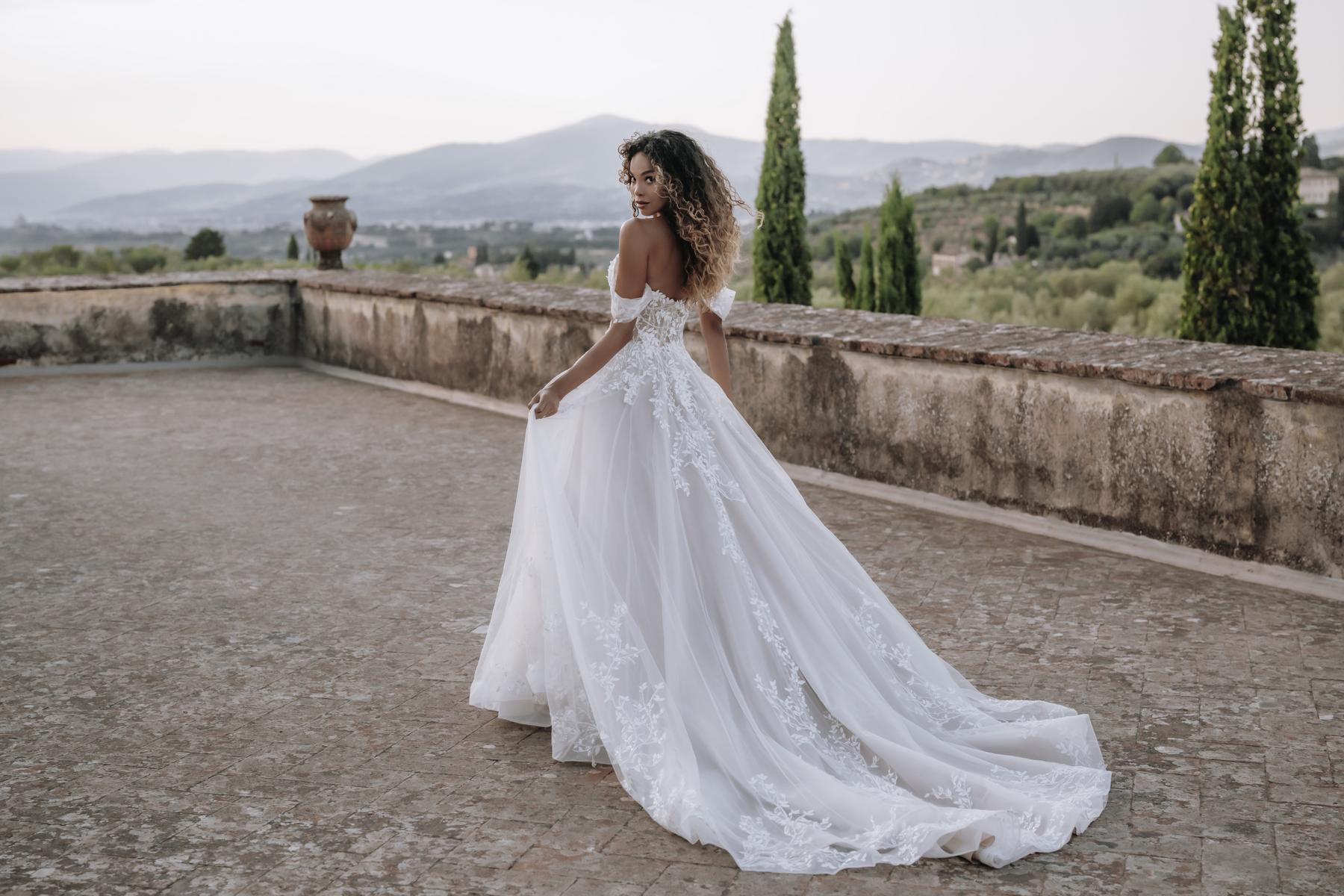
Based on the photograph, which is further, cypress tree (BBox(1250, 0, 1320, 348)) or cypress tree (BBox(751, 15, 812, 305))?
cypress tree (BBox(751, 15, 812, 305))

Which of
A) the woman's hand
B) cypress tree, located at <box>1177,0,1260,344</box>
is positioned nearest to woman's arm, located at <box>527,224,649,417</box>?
the woman's hand

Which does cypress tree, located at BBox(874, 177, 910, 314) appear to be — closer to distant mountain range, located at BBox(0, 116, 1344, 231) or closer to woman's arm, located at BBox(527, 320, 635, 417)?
woman's arm, located at BBox(527, 320, 635, 417)

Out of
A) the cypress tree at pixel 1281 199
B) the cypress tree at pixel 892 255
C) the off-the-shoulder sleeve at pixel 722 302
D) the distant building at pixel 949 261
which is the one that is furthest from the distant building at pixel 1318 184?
the off-the-shoulder sleeve at pixel 722 302

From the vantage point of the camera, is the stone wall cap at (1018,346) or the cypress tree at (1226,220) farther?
the cypress tree at (1226,220)

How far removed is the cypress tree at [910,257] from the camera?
51.2 feet

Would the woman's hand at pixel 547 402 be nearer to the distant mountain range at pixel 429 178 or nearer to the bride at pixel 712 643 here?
the bride at pixel 712 643

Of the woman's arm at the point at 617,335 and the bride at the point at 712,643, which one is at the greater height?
the woman's arm at the point at 617,335

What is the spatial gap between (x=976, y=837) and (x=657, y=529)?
1167 millimetres

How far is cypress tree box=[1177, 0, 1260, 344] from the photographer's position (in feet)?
36.1

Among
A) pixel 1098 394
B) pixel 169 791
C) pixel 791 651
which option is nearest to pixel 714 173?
pixel 791 651

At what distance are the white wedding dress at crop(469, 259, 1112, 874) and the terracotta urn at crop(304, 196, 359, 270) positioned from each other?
8827 mm

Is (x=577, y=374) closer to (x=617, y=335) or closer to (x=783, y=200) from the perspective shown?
(x=617, y=335)

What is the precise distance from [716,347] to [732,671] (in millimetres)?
1097

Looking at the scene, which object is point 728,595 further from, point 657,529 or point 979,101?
point 979,101
